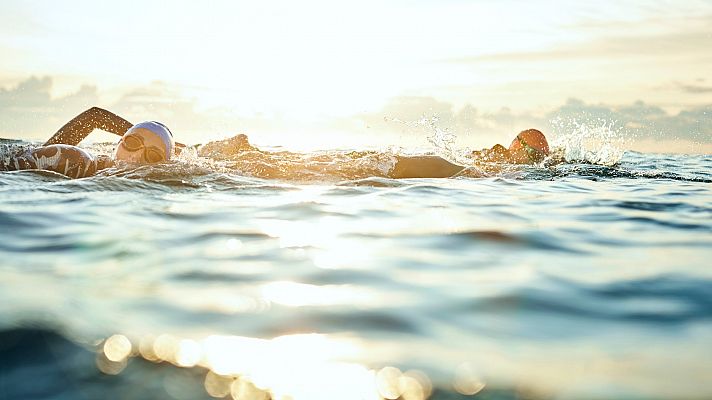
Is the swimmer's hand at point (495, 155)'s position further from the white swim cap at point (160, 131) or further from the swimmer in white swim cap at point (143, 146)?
the swimmer in white swim cap at point (143, 146)

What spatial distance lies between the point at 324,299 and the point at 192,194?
15.7 ft

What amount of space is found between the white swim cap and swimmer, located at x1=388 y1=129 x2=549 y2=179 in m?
4.16

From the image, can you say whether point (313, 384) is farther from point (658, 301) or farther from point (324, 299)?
point (658, 301)

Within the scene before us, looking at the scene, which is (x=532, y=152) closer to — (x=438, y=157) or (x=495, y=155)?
(x=495, y=155)

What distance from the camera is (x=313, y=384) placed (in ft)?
6.01

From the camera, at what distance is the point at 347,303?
8.98ft

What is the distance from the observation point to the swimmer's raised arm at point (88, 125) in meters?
10.7

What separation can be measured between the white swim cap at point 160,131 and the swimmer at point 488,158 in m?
4.16

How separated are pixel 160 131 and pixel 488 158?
417 inches

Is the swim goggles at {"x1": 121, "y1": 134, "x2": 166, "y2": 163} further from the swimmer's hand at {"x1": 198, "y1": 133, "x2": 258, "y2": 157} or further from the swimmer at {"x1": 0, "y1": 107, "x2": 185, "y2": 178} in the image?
the swimmer's hand at {"x1": 198, "y1": 133, "x2": 258, "y2": 157}

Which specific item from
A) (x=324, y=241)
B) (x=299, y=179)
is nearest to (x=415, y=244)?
(x=324, y=241)

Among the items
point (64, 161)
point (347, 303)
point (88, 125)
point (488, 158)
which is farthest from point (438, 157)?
point (347, 303)

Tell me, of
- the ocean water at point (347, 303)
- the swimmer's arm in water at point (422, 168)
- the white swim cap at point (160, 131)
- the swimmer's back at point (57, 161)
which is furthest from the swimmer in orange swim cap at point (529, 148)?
Answer: the swimmer's back at point (57, 161)

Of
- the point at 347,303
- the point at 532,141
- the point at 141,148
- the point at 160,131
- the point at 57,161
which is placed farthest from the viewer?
the point at 532,141
